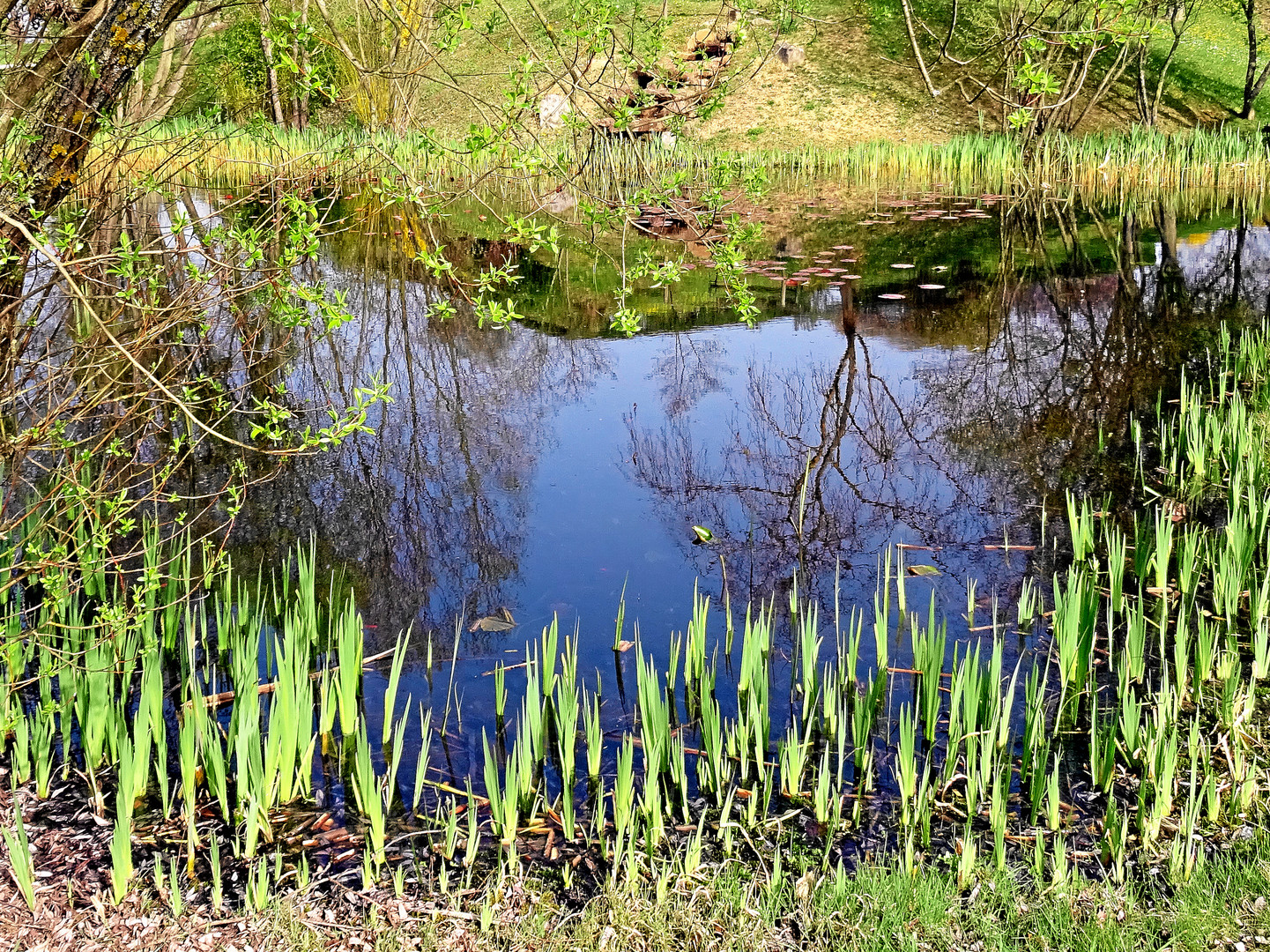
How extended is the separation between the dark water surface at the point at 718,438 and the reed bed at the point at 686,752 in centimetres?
34

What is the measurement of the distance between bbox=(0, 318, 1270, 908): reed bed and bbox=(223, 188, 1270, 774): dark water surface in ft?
1.11

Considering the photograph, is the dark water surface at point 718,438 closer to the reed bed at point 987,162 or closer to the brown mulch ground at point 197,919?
the brown mulch ground at point 197,919

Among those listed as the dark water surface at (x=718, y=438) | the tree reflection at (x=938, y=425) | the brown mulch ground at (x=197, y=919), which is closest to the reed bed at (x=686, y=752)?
the brown mulch ground at (x=197, y=919)

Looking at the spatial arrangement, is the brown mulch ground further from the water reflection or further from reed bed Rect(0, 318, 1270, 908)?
the water reflection

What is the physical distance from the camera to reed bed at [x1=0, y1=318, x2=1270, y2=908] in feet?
9.66

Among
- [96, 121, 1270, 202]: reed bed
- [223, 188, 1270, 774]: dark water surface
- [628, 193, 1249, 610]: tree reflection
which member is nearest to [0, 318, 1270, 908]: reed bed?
[223, 188, 1270, 774]: dark water surface

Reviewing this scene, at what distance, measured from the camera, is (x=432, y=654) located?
4.33 meters

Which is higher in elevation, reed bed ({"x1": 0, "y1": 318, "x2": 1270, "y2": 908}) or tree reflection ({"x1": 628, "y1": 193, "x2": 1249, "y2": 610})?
tree reflection ({"x1": 628, "y1": 193, "x2": 1249, "y2": 610})

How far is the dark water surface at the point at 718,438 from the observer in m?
4.85

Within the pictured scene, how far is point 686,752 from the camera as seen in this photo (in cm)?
365

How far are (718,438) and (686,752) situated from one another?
11.5 ft

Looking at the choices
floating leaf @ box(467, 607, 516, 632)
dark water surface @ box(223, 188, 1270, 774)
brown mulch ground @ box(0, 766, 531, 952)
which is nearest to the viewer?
brown mulch ground @ box(0, 766, 531, 952)

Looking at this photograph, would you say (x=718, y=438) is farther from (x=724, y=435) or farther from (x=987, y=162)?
(x=987, y=162)

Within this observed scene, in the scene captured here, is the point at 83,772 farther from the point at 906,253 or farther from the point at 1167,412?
the point at 906,253
